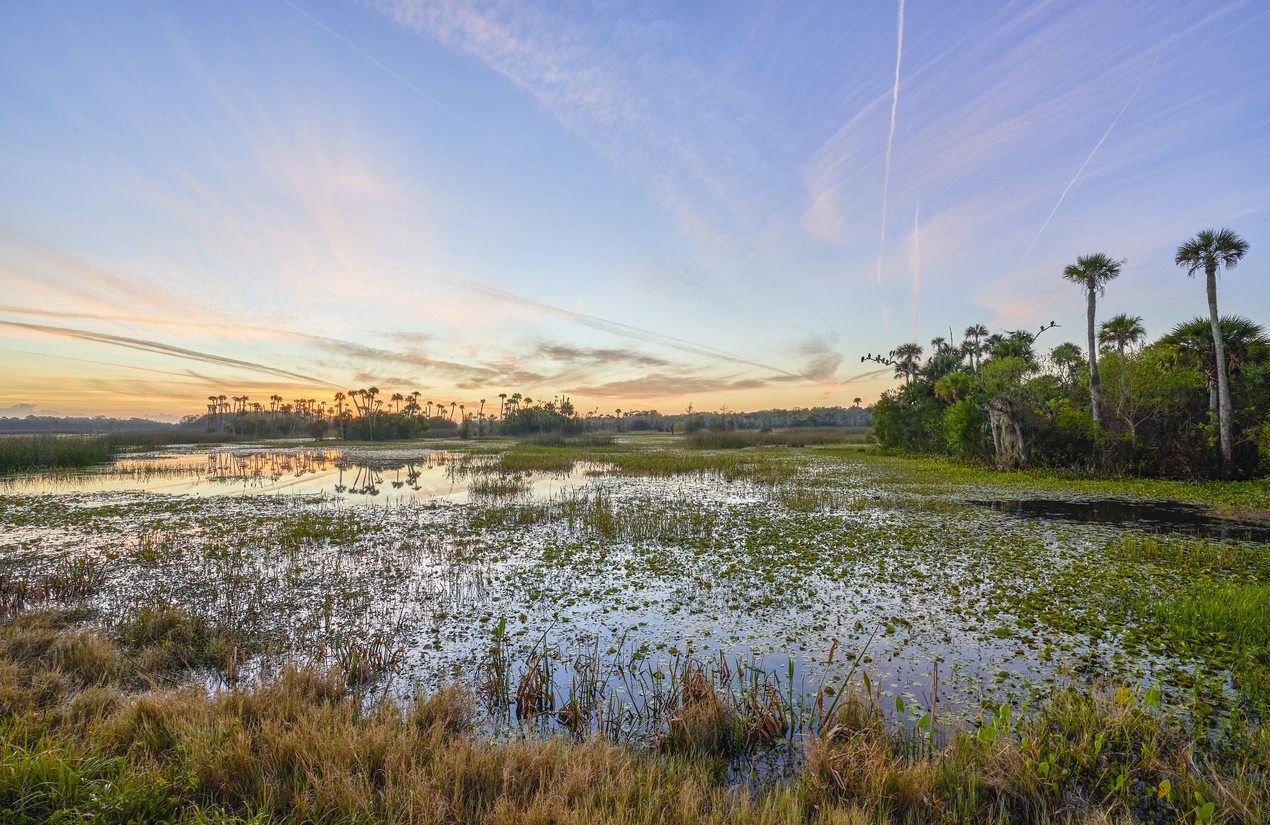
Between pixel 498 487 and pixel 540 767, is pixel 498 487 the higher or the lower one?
the higher one

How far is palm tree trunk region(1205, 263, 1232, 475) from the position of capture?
19469 mm

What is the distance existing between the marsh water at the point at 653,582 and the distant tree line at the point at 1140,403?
28.8 feet

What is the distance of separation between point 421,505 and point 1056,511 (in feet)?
63.8

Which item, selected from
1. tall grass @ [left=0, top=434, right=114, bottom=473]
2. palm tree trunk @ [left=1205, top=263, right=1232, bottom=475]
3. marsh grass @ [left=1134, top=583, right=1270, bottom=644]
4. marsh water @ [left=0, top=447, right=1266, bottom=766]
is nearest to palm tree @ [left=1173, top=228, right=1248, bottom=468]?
palm tree trunk @ [left=1205, top=263, right=1232, bottom=475]

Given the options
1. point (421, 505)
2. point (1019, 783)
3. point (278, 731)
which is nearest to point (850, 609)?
point (1019, 783)

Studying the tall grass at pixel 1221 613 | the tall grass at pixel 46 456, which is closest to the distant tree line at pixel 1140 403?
the tall grass at pixel 1221 613

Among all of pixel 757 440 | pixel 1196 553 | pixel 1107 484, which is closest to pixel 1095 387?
pixel 1107 484

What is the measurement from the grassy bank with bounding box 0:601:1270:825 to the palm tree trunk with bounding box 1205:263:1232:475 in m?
23.4

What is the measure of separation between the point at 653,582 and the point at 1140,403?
2635 centimetres

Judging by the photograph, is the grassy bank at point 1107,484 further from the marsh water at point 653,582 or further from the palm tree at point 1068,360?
the palm tree at point 1068,360

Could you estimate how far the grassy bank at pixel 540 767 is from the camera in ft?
10.5

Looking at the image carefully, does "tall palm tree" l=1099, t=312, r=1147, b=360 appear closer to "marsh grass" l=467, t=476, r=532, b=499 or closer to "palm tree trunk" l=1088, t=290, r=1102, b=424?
"palm tree trunk" l=1088, t=290, r=1102, b=424

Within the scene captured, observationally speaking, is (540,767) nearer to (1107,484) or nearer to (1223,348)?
(1107,484)

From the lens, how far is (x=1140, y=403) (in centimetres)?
2270
